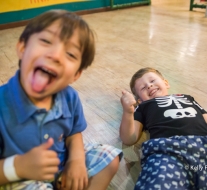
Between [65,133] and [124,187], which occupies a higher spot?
[65,133]

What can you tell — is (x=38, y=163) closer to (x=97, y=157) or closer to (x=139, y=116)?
(x=97, y=157)

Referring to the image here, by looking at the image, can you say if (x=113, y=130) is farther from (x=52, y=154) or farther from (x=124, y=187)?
(x=52, y=154)

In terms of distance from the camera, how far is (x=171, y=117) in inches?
32.8

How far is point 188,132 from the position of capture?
0.78 meters

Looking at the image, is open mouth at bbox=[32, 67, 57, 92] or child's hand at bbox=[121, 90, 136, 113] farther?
child's hand at bbox=[121, 90, 136, 113]

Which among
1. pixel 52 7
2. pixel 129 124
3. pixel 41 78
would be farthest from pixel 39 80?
pixel 52 7

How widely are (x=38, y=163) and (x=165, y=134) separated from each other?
0.42 metres

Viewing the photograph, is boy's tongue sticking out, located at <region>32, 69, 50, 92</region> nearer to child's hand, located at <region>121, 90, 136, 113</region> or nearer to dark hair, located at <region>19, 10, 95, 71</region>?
dark hair, located at <region>19, 10, 95, 71</region>

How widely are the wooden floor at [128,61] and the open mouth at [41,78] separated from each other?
35cm

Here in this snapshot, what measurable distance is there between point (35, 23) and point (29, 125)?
225 millimetres

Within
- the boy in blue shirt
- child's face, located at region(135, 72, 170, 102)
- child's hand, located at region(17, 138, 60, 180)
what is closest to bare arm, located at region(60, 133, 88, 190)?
the boy in blue shirt

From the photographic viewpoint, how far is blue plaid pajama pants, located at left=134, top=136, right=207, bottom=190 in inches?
25.9

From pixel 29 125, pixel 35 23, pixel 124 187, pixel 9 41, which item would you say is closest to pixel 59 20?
pixel 35 23

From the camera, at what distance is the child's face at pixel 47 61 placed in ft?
1.81
